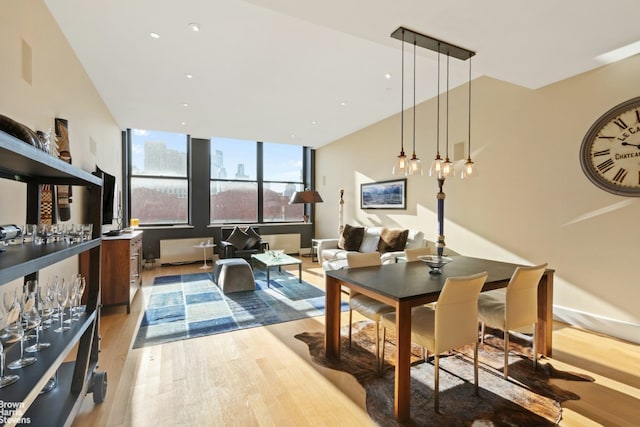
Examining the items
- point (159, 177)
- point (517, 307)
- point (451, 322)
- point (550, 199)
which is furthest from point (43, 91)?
point (550, 199)

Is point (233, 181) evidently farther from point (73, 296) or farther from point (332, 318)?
point (73, 296)

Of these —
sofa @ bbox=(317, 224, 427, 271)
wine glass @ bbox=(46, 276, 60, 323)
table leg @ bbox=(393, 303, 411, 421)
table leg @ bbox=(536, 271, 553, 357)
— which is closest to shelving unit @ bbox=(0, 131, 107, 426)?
wine glass @ bbox=(46, 276, 60, 323)

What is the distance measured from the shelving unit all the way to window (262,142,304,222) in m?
6.02

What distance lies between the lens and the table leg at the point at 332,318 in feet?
8.80

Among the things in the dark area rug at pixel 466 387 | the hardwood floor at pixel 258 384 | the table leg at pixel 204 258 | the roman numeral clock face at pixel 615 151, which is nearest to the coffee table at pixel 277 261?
the hardwood floor at pixel 258 384

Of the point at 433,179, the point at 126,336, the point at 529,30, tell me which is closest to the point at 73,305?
the point at 126,336

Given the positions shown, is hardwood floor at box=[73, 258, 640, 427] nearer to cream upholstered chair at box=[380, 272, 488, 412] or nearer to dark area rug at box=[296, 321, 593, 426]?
dark area rug at box=[296, 321, 593, 426]

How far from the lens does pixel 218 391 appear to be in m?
2.20

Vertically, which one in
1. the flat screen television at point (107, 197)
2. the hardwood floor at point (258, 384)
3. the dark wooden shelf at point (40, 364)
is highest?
the flat screen television at point (107, 197)

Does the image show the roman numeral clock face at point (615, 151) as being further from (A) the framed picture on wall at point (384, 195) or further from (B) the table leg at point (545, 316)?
(A) the framed picture on wall at point (384, 195)

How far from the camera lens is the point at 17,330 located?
4.63ft

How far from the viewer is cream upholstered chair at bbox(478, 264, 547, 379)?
235 centimetres

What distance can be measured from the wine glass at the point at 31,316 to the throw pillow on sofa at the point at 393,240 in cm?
445

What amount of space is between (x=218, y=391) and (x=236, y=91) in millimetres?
3885
